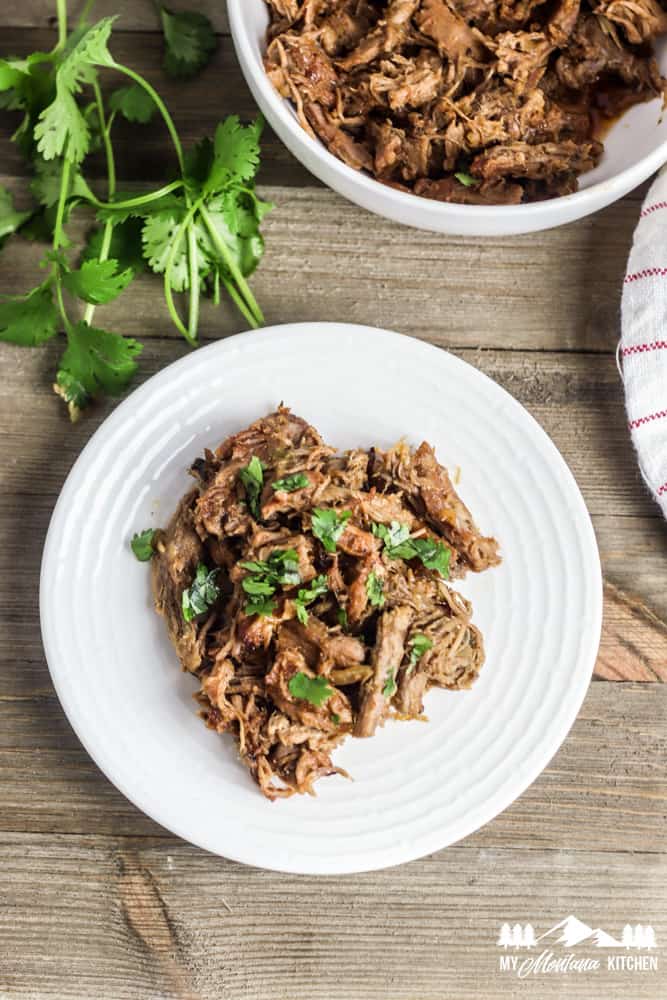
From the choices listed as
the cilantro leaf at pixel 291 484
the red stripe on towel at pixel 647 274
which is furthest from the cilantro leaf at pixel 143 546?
the red stripe on towel at pixel 647 274

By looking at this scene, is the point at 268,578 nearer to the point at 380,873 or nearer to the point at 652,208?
the point at 380,873

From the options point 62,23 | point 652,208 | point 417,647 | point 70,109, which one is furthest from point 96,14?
point 417,647

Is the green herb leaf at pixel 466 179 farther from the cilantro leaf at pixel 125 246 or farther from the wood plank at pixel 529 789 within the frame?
the wood plank at pixel 529 789

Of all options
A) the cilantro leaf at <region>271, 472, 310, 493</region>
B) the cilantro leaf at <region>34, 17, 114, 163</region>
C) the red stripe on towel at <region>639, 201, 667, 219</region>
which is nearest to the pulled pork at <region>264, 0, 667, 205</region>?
the red stripe on towel at <region>639, 201, 667, 219</region>

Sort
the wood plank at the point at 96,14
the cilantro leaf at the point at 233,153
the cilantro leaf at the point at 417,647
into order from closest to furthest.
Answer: the cilantro leaf at the point at 417,647 < the cilantro leaf at the point at 233,153 < the wood plank at the point at 96,14

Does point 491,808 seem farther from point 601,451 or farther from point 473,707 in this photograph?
point 601,451

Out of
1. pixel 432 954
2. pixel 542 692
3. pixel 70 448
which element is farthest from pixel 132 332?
pixel 432 954
